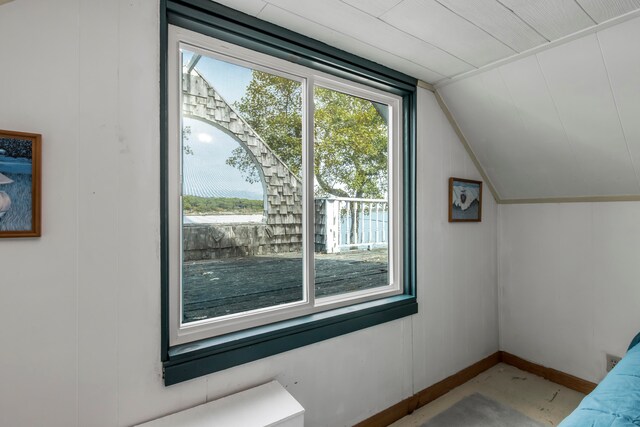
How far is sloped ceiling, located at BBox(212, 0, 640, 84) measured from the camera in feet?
4.77

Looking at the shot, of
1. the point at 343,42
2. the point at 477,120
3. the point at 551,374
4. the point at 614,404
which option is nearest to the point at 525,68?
the point at 477,120

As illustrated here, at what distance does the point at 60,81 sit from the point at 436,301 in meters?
2.46

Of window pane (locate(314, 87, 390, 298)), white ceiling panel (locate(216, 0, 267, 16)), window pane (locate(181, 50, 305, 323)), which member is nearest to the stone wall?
window pane (locate(181, 50, 305, 323))

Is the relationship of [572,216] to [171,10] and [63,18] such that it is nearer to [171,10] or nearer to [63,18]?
[171,10]

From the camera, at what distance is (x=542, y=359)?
2.69 m

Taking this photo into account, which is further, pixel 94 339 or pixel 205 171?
pixel 205 171

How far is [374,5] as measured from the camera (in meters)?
1.47

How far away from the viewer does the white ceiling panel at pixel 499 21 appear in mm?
1457

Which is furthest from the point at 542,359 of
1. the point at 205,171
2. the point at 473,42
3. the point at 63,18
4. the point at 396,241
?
the point at 63,18

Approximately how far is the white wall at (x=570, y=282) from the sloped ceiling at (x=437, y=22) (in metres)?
1.41

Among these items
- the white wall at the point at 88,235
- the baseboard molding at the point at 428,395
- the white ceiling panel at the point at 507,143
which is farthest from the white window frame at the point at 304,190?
the baseboard molding at the point at 428,395

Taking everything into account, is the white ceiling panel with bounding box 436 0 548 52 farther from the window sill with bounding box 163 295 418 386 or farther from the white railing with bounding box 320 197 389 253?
the window sill with bounding box 163 295 418 386

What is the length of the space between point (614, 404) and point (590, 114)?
1.57 metres

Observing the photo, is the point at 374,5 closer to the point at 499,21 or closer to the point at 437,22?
the point at 437,22
